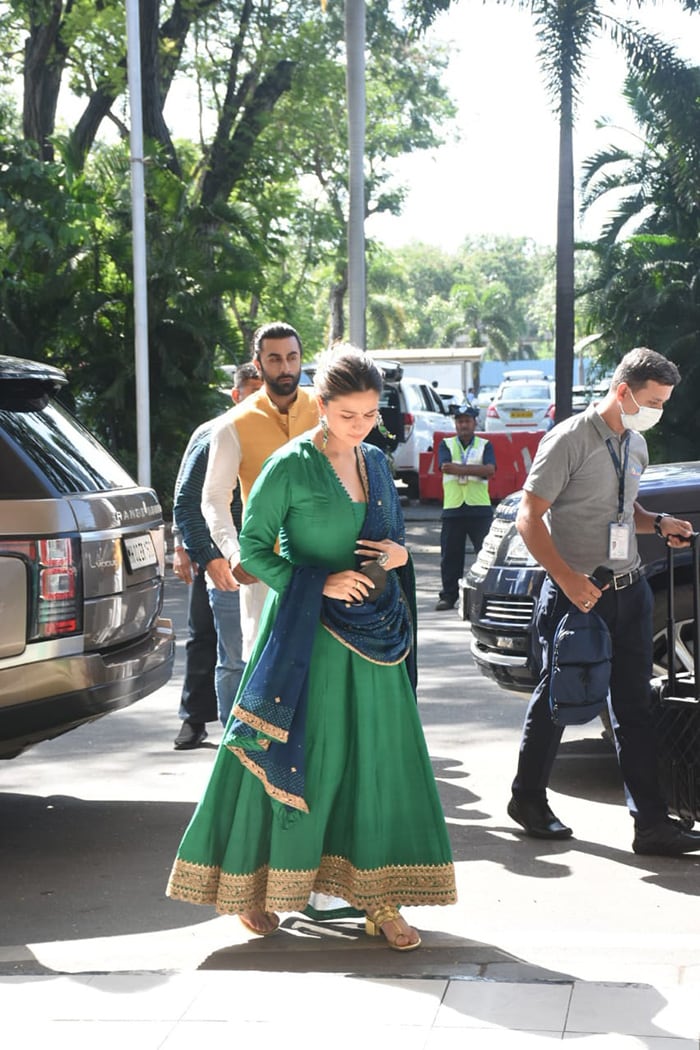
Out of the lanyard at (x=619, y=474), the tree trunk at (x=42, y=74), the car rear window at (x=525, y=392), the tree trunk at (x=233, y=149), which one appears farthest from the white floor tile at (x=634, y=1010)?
the car rear window at (x=525, y=392)

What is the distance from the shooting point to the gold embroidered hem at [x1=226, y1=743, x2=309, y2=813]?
4.46 meters

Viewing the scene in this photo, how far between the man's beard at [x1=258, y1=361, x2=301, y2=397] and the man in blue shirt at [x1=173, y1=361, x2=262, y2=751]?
2.39 ft

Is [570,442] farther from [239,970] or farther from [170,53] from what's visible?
[170,53]

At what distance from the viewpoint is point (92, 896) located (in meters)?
5.46

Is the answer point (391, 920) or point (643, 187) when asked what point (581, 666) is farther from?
point (643, 187)

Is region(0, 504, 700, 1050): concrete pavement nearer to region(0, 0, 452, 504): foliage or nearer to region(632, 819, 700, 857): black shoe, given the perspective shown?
region(632, 819, 700, 857): black shoe

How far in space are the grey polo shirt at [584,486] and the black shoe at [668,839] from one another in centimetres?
95

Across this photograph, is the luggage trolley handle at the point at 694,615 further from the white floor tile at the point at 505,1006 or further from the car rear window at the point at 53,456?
the car rear window at the point at 53,456

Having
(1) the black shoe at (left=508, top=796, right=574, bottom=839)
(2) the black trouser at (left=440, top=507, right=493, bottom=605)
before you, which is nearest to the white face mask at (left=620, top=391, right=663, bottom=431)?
(1) the black shoe at (left=508, top=796, right=574, bottom=839)

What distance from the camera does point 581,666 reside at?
18.2ft

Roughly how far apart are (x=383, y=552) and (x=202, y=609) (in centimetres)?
344

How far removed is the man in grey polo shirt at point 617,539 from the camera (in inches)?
221

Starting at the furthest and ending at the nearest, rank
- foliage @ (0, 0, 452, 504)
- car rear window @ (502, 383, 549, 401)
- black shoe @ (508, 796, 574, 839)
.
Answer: car rear window @ (502, 383, 549, 401) < foliage @ (0, 0, 452, 504) < black shoe @ (508, 796, 574, 839)

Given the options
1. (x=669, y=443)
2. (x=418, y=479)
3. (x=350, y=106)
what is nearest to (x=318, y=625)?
(x=350, y=106)
